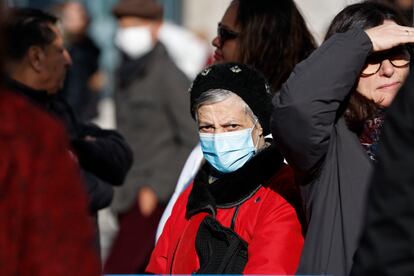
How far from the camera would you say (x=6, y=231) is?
2.03m

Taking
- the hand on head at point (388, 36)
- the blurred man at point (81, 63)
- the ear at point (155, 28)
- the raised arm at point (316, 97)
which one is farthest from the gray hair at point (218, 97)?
the blurred man at point (81, 63)

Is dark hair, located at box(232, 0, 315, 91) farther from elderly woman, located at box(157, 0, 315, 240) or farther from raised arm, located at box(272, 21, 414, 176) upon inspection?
raised arm, located at box(272, 21, 414, 176)

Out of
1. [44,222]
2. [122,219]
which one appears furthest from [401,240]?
[122,219]

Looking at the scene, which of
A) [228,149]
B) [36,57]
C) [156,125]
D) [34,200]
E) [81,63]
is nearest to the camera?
[34,200]

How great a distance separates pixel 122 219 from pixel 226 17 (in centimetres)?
321

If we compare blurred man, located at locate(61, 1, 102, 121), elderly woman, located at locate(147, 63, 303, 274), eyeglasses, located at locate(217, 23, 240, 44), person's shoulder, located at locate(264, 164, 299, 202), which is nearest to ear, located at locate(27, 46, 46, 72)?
eyeglasses, located at locate(217, 23, 240, 44)

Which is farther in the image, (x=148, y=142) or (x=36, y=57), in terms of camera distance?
(x=148, y=142)

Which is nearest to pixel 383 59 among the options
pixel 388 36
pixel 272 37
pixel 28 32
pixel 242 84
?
pixel 388 36

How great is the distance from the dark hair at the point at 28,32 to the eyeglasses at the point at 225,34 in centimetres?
77

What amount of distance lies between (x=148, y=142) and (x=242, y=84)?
3.46m

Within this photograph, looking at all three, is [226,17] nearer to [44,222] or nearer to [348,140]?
[348,140]

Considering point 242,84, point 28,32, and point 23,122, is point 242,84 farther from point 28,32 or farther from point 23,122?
point 23,122

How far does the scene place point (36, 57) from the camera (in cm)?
444

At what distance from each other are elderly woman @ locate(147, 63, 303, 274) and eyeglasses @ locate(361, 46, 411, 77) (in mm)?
446
